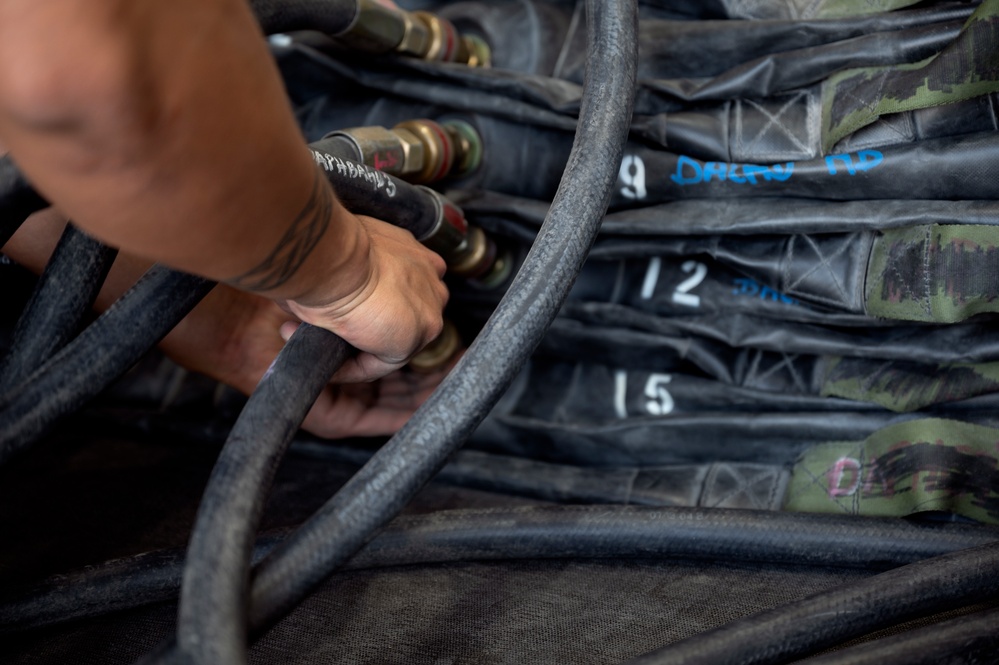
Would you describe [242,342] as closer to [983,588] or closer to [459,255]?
[459,255]

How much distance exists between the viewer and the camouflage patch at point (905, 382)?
2.23 ft

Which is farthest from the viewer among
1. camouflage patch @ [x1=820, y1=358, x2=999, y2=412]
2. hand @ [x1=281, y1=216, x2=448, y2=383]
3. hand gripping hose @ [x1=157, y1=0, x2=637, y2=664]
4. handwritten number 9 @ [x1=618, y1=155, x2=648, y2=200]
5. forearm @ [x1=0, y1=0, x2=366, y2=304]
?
handwritten number 9 @ [x1=618, y1=155, x2=648, y2=200]

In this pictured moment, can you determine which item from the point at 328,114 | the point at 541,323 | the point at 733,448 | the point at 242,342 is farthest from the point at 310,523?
the point at 328,114

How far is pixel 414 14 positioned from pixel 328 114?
0.15 m

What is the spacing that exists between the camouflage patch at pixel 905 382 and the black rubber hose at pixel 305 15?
0.54m

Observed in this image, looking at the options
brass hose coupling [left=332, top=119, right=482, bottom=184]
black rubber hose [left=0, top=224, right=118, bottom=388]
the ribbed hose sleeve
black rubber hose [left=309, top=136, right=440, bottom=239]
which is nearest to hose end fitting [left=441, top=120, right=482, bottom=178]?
brass hose coupling [left=332, top=119, right=482, bottom=184]

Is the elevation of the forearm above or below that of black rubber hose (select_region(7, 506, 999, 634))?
above

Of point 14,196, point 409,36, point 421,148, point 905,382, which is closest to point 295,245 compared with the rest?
point 14,196

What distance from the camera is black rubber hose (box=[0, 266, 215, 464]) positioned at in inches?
20.6

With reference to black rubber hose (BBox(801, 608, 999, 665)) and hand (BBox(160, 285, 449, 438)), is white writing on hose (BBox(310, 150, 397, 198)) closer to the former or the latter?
hand (BBox(160, 285, 449, 438))

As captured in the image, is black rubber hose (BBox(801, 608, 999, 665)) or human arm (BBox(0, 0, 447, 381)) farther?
black rubber hose (BBox(801, 608, 999, 665))

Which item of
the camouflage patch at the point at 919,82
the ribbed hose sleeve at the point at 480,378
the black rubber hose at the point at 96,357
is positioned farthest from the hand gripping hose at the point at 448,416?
the camouflage patch at the point at 919,82

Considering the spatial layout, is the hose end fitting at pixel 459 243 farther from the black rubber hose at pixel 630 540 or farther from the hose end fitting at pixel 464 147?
the black rubber hose at pixel 630 540

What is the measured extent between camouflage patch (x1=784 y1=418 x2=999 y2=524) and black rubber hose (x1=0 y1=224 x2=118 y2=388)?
1.97ft
